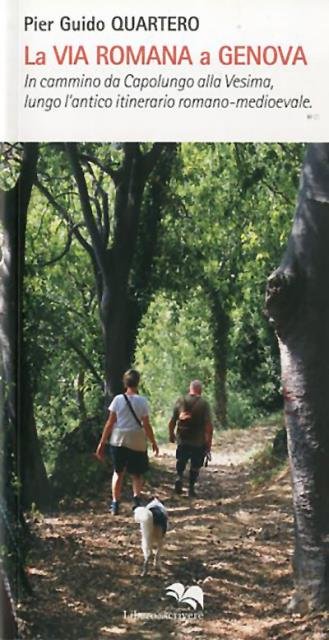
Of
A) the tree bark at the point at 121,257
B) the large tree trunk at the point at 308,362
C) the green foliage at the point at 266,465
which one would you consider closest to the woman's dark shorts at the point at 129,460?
the tree bark at the point at 121,257

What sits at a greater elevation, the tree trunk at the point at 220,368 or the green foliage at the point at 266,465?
the tree trunk at the point at 220,368

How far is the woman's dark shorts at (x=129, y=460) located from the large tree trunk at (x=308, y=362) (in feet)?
2.22

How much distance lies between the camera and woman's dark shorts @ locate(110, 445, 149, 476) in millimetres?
14414

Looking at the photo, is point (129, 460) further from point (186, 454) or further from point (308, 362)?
point (308, 362)

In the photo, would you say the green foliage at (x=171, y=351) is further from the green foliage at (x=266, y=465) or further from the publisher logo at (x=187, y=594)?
the publisher logo at (x=187, y=594)

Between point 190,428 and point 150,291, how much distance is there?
0.66 metres

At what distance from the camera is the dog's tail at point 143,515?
14359 millimetres

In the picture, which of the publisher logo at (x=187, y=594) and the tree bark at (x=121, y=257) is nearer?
the publisher logo at (x=187, y=594)

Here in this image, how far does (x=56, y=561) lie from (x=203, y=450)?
83 centimetres

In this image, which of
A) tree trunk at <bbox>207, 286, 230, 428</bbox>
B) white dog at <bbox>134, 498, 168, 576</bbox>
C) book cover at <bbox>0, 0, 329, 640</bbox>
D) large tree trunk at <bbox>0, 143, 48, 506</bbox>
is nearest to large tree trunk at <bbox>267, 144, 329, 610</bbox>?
book cover at <bbox>0, 0, 329, 640</bbox>

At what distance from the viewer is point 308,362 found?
1440 cm

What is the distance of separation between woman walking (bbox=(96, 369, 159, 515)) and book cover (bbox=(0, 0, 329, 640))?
0.04m

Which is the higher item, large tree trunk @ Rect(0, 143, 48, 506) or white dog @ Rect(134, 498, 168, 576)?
large tree trunk @ Rect(0, 143, 48, 506)

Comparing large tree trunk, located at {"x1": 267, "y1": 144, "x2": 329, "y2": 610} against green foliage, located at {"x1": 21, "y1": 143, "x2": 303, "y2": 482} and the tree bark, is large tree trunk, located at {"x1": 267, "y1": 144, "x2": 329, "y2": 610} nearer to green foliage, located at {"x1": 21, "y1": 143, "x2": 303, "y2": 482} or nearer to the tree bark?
green foliage, located at {"x1": 21, "y1": 143, "x2": 303, "y2": 482}
